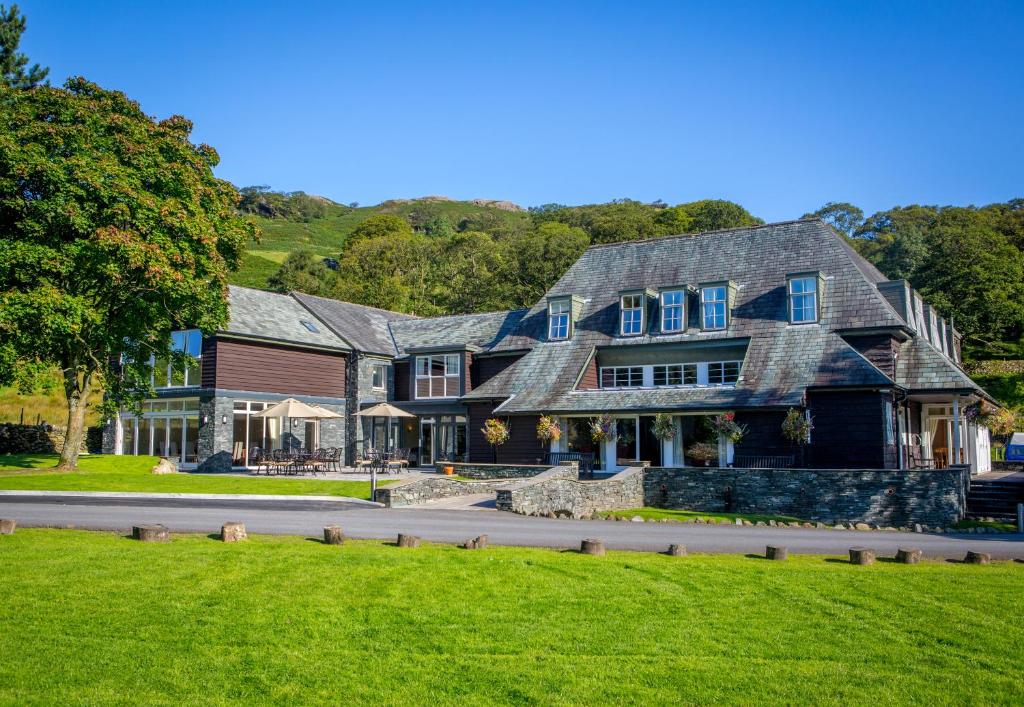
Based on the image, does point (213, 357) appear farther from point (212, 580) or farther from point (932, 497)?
point (932, 497)

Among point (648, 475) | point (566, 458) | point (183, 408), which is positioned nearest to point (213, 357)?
point (183, 408)

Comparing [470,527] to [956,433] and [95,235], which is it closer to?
[95,235]

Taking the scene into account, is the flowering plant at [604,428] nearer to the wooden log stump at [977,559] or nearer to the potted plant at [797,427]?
the potted plant at [797,427]

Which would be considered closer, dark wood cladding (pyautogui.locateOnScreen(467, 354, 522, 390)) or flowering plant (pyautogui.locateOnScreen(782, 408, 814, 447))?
flowering plant (pyautogui.locateOnScreen(782, 408, 814, 447))

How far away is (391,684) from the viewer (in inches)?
304

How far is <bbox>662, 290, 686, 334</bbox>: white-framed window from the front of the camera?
3047 centimetres

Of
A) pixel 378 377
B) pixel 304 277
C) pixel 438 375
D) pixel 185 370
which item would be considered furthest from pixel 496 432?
pixel 304 277

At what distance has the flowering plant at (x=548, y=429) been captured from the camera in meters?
29.0

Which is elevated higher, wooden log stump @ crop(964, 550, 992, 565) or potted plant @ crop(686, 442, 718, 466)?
potted plant @ crop(686, 442, 718, 466)

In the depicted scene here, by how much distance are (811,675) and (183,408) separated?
30451 mm

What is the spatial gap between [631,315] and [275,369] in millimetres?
15078

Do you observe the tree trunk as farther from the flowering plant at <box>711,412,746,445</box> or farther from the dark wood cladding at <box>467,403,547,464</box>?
the flowering plant at <box>711,412,746,445</box>

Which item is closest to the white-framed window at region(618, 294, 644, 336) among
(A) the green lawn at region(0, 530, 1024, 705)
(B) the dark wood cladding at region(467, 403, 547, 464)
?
(B) the dark wood cladding at region(467, 403, 547, 464)

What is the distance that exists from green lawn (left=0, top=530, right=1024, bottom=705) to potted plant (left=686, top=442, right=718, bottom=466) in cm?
1426
